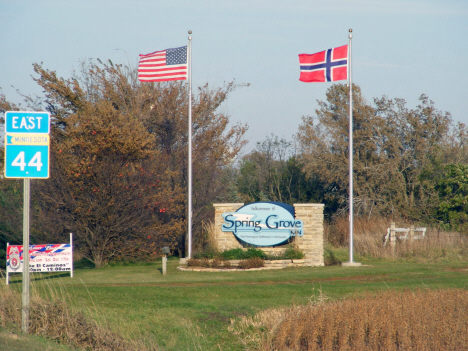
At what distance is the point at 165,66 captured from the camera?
19516mm

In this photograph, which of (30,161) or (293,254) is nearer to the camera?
(30,161)

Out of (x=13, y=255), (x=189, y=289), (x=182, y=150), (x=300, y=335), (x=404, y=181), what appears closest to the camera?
(x=300, y=335)

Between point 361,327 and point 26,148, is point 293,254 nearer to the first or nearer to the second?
point 361,327

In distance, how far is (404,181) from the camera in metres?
33.8

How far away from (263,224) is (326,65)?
20.1ft

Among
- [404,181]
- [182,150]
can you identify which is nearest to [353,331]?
[182,150]

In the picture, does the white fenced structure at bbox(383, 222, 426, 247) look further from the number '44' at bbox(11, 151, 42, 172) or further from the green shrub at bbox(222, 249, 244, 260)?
the number '44' at bbox(11, 151, 42, 172)

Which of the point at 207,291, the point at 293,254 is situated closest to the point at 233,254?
the point at 293,254

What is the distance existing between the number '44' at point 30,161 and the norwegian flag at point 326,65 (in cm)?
1212

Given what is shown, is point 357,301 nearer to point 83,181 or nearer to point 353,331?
point 353,331

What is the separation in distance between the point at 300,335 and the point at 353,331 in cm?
92

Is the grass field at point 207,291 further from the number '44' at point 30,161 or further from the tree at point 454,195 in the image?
the tree at point 454,195

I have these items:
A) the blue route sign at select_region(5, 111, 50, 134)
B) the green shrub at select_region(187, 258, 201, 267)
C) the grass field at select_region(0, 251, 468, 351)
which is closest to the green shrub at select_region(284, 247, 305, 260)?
the grass field at select_region(0, 251, 468, 351)

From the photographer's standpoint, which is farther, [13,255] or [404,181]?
[404,181]
